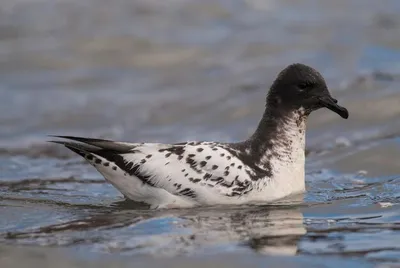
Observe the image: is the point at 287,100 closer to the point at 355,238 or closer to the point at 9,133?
the point at 355,238

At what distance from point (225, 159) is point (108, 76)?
26.7 ft

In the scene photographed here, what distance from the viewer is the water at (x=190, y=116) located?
867 centimetres

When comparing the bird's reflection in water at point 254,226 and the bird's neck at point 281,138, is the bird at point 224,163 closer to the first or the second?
the bird's neck at point 281,138

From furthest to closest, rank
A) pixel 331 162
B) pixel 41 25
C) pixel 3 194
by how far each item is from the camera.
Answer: pixel 41 25
pixel 331 162
pixel 3 194

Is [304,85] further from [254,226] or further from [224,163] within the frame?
[254,226]

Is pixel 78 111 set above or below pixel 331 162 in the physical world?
above

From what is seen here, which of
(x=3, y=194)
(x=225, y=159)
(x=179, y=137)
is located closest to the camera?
(x=225, y=159)

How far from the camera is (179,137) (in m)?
15.0

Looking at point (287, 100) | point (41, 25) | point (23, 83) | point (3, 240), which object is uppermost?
point (41, 25)

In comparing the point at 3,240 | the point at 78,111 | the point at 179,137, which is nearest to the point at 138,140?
the point at 179,137

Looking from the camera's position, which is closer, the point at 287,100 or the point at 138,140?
the point at 287,100

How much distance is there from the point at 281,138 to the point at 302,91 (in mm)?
518

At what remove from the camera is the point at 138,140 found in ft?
49.4

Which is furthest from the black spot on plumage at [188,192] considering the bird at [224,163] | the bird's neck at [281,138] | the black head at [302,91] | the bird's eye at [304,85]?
the bird's eye at [304,85]
